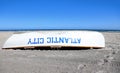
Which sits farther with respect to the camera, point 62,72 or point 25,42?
point 25,42

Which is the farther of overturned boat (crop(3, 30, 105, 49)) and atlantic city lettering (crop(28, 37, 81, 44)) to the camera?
atlantic city lettering (crop(28, 37, 81, 44))

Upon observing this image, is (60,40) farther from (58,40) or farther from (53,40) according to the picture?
(53,40)

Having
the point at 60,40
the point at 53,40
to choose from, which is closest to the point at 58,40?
the point at 60,40

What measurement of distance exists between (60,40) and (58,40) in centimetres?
12

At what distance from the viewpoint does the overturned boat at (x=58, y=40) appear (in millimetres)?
13291

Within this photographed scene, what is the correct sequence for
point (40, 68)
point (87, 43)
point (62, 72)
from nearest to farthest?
point (62, 72) → point (40, 68) → point (87, 43)

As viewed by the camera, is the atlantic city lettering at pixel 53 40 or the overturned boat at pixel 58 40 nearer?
the overturned boat at pixel 58 40

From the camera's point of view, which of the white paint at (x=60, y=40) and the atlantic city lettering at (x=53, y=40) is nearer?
the white paint at (x=60, y=40)

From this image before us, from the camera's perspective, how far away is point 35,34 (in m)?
14.1

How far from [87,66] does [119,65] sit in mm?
1018

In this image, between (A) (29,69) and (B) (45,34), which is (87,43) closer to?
(B) (45,34)

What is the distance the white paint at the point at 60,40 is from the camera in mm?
13312

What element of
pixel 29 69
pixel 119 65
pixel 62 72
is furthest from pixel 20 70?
pixel 119 65

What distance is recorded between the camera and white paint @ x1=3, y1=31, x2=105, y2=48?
13.3 m
